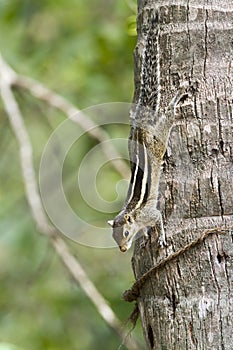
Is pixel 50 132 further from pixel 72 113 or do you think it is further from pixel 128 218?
pixel 128 218

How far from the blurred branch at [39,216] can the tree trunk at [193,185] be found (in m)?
0.85

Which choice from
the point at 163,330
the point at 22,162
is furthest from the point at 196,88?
the point at 22,162

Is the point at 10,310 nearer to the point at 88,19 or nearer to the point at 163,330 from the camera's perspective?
the point at 88,19

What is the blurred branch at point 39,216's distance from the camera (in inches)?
140

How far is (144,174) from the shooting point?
8.30 feet

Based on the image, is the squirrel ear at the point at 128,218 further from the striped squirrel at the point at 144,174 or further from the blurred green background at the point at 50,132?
the blurred green background at the point at 50,132

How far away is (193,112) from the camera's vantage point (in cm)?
240

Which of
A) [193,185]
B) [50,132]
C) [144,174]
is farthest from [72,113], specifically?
[193,185]

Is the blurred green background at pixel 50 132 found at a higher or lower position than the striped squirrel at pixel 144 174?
higher

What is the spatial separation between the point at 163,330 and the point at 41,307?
280cm

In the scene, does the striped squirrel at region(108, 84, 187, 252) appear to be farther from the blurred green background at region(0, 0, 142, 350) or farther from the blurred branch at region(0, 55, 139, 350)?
the blurred green background at region(0, 0, 142, 350)

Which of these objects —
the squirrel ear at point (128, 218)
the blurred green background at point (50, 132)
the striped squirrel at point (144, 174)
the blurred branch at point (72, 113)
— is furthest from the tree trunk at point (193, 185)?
the blurred green background at point (50, 132)

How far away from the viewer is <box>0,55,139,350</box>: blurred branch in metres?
3.56

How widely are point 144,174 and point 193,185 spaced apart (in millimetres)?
235
